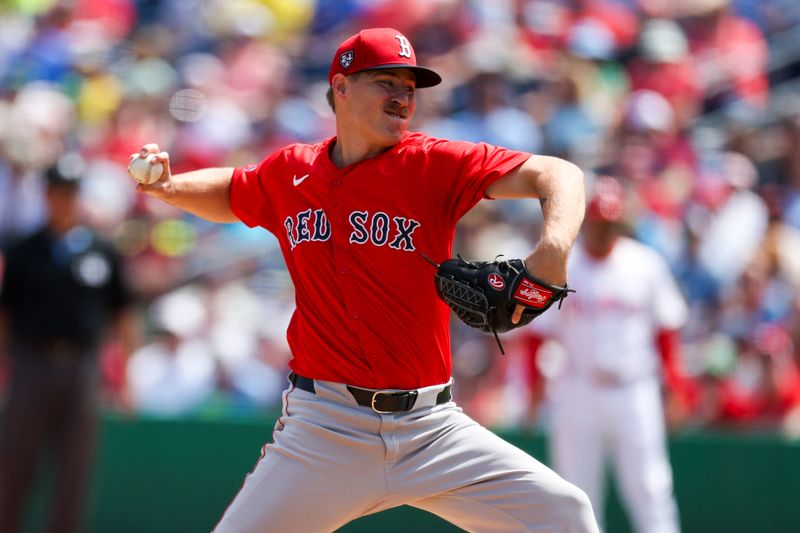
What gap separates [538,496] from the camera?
3.81 m

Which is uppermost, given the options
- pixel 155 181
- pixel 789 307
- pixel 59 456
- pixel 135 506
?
pixel 155 181

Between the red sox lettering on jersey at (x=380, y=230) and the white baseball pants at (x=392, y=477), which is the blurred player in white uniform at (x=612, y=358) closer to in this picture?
the white baseball pants at (x=392, y=477)

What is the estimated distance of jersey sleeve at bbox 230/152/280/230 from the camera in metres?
4.37

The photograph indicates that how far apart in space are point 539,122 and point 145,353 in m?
3.92

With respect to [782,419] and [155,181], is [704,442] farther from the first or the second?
[155,181]

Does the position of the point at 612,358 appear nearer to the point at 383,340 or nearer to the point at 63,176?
the point at 383,340

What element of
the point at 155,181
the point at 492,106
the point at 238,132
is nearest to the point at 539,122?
the point at 492,106

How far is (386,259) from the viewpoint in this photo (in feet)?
13.1

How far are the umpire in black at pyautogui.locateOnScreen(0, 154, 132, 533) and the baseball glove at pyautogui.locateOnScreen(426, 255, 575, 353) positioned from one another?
402 centimetres

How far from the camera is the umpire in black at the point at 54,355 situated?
6977mm

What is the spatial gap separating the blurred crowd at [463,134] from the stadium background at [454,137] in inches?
0.8

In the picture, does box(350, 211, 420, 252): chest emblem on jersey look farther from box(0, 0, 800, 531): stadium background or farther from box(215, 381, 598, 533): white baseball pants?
box(0, 0, 800, 531): stadium background

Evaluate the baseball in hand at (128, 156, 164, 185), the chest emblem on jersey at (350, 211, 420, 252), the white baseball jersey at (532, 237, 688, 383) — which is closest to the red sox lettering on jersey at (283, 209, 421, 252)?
the chest emblem on jersey at (350, 211, 420, 252)

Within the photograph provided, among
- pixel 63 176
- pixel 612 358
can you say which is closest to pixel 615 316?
pixel 612 358
